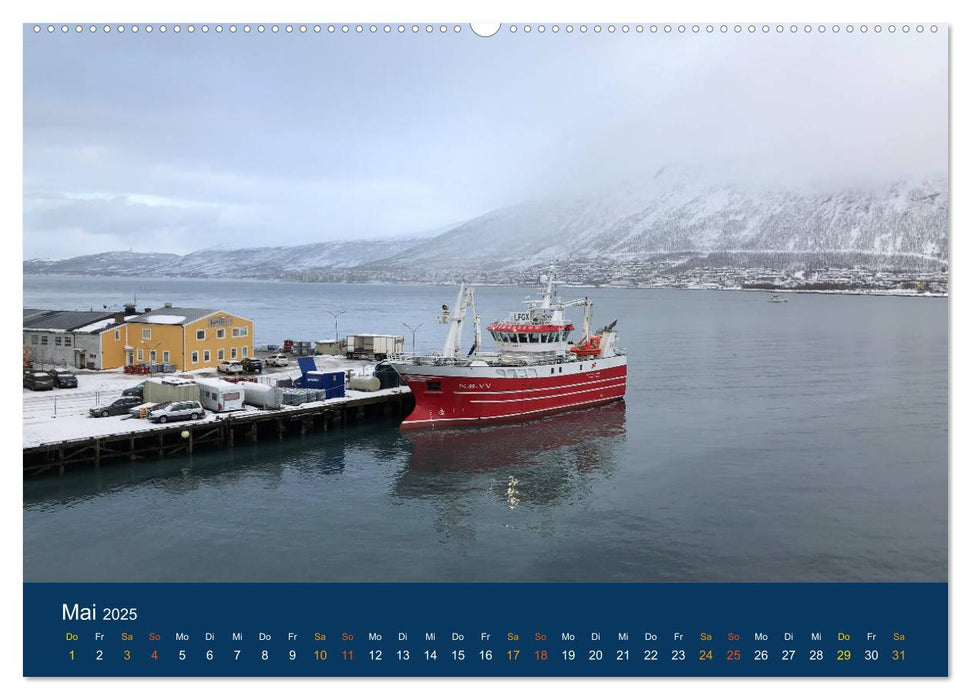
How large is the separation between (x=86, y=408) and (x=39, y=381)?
156 inches

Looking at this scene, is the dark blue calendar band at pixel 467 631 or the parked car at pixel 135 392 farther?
the parked car at pixel 135 392

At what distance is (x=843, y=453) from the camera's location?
24.7 m

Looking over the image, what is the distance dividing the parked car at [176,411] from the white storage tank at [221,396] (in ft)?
3.22

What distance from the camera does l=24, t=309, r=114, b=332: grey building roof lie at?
33906mm

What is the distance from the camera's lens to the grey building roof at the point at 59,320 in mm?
33906

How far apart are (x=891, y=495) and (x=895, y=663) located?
12756 mm

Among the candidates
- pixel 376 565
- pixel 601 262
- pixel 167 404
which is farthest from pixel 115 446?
pixel 601 262

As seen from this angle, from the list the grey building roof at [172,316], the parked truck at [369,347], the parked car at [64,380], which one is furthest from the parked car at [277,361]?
the parked car at [64,380]

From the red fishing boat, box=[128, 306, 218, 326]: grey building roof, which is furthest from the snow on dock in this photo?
the red fishing boat

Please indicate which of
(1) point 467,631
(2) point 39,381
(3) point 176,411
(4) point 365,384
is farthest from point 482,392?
(1) point 467,631

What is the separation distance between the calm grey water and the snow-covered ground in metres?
1.50

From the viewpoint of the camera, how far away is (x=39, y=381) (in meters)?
28.8

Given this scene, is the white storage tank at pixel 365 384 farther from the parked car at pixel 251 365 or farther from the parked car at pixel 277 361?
the parked car at pixel 277 361

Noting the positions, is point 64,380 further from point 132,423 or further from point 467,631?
point 467,631
